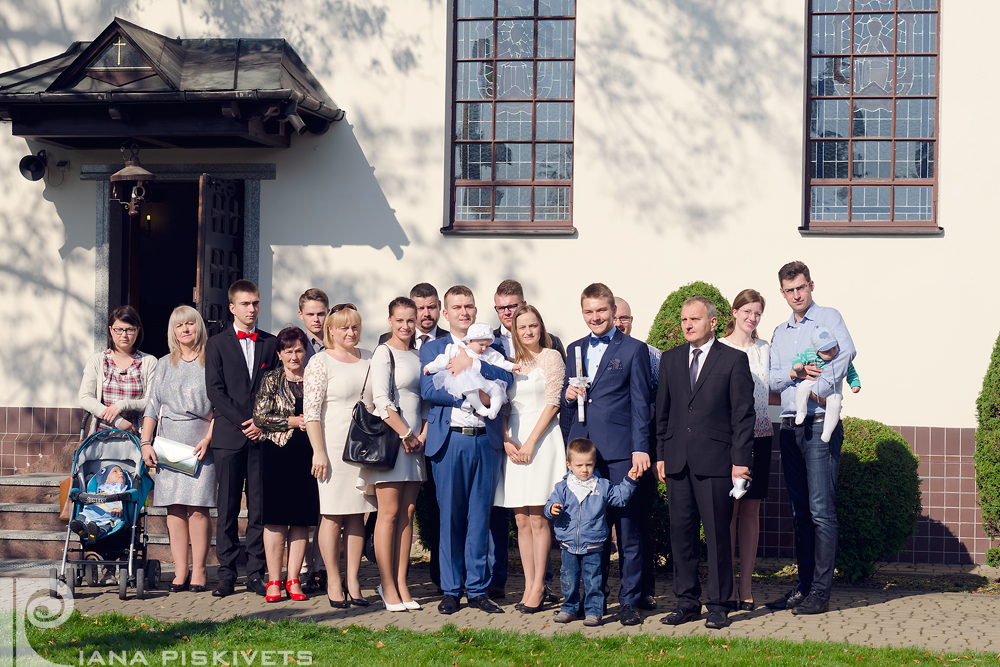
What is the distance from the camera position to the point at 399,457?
21.6 feet

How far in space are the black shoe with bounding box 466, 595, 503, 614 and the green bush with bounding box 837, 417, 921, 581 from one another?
3068 mm

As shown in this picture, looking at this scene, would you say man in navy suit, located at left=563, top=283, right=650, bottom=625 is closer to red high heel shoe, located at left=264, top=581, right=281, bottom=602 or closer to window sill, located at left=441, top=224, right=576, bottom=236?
red high heel shoe, located at left=264, top=581, right=281, bottom=602

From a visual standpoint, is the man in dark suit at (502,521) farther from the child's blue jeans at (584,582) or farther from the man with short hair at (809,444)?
the man with short hair at (809,444)

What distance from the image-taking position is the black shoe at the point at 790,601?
274 inches

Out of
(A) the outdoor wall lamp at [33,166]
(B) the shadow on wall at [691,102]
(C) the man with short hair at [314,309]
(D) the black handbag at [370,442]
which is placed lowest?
(D) the black handbag at [370,442]

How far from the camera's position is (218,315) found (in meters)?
9.68

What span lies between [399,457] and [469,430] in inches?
19.7

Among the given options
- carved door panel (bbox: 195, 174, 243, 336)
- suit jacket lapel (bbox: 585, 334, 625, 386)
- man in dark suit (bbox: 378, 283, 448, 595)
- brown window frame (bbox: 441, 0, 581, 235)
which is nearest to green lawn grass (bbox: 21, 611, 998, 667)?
man in dark suit (bbox: 378, 283, 448, 595)

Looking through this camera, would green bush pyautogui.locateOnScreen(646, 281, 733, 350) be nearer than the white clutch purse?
No

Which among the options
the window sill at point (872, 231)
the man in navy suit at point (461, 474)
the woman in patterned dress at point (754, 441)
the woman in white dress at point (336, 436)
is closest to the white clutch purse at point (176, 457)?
the woman in white dress at point (336, 436)

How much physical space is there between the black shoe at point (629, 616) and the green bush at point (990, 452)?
3.38 metres

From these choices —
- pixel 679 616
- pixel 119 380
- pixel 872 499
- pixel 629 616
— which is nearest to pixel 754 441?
pixel 679 616

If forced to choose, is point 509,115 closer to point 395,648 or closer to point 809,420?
point 809,420

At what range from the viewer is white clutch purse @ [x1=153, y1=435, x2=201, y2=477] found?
23.5 ft
